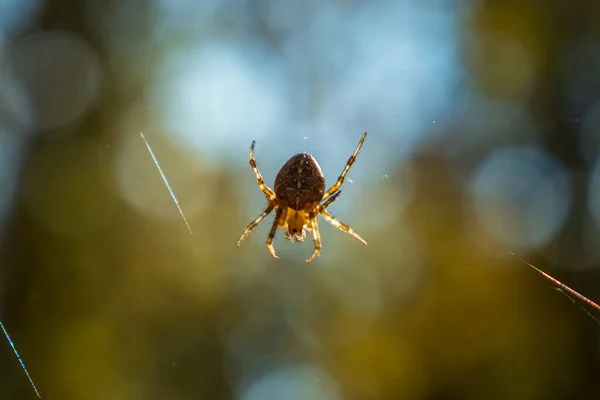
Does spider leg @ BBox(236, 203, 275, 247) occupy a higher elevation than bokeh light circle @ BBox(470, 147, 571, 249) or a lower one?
higher

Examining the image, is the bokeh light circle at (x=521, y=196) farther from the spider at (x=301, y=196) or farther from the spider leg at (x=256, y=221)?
the spider leg at (x=256, y=221)

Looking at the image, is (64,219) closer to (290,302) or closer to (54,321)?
(54,321)

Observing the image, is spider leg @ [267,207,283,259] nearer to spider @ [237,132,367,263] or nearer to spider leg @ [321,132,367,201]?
spider @ [237,132,367,263]

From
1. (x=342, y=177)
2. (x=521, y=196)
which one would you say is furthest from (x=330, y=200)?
(x=521, y=196)

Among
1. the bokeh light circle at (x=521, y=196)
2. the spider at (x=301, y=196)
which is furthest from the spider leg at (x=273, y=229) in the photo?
the bokeh light circle at (x=521, y=196)

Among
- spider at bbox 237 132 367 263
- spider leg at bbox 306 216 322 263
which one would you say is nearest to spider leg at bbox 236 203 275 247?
spider at bbox 237 132 367 263

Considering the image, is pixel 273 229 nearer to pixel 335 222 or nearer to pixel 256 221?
pixel 256 221

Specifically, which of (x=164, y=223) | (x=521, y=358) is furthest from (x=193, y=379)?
(x=521, y=358)

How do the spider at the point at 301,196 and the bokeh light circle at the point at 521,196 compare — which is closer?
the spider at the point at 301,196
